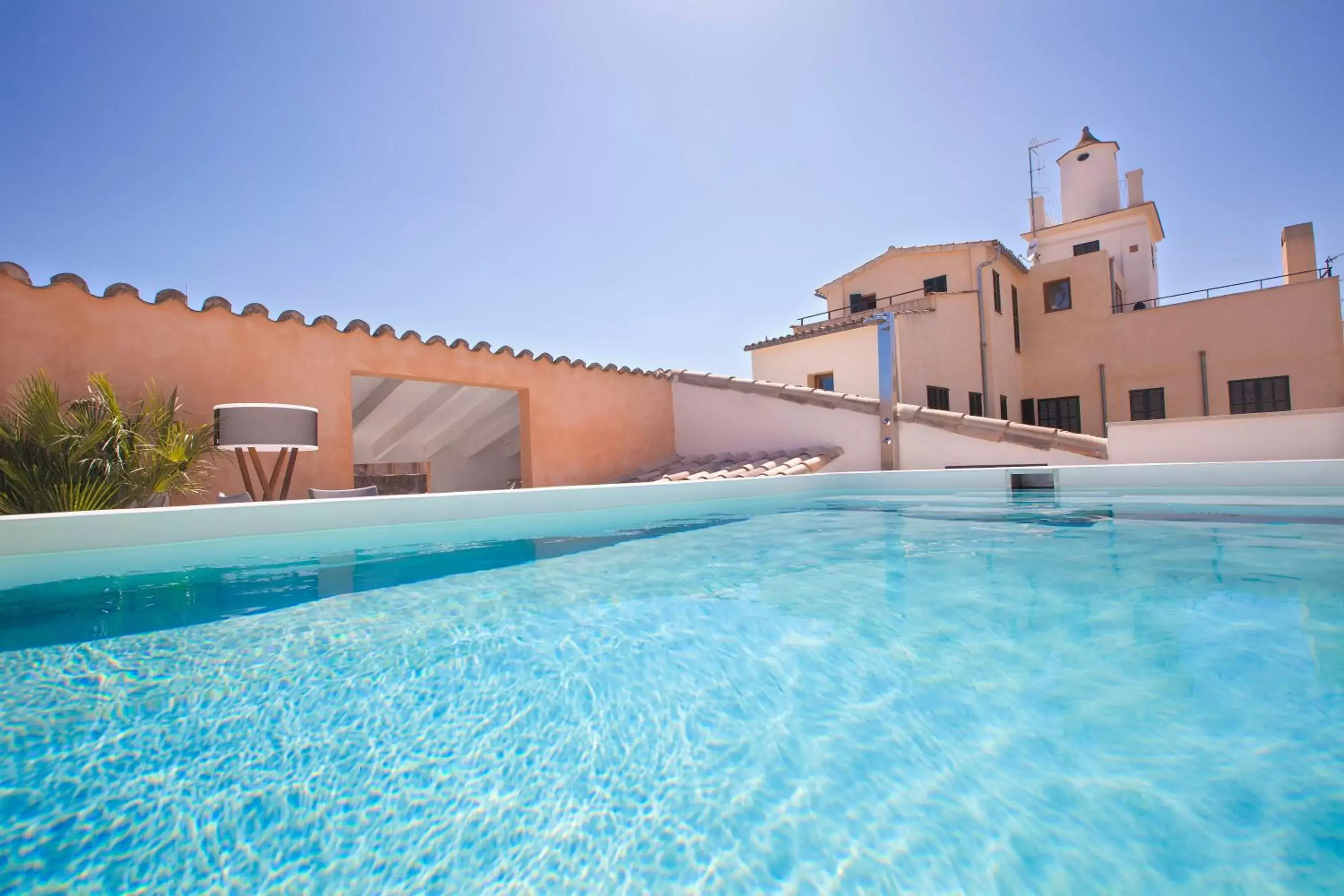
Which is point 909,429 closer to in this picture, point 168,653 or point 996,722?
point 996,722

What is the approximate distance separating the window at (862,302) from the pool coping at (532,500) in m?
13.6

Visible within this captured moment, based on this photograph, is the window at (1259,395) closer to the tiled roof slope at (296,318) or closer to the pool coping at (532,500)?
the pool coping at (532,500)

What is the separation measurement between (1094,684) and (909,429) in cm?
1020

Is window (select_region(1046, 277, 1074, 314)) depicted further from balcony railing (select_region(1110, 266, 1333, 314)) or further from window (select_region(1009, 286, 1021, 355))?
balcony railing (select_region(1110, 266, 1333, 314))

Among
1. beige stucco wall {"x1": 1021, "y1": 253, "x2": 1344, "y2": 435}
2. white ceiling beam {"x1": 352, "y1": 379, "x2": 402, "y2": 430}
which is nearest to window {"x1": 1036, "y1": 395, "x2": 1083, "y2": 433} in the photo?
beige stucco wall {"x1": 1021, "y1": 253, "x2": 1344, "y2": 435}

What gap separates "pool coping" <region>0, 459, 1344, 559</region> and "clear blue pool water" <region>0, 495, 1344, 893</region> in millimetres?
542

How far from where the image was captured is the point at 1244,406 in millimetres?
19031

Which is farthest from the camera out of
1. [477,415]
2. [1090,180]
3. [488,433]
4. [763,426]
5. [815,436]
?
[1090,180]

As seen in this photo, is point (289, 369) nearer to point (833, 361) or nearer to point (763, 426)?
point (763, 426)

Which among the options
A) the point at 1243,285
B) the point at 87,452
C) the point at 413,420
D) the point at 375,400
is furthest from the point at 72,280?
the point at 1243,285

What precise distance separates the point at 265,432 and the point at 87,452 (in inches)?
50.4

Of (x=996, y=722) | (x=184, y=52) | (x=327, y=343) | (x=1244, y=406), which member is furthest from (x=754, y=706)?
(x=1244, y=406)

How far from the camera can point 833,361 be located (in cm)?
1611

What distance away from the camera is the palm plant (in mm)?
4773
